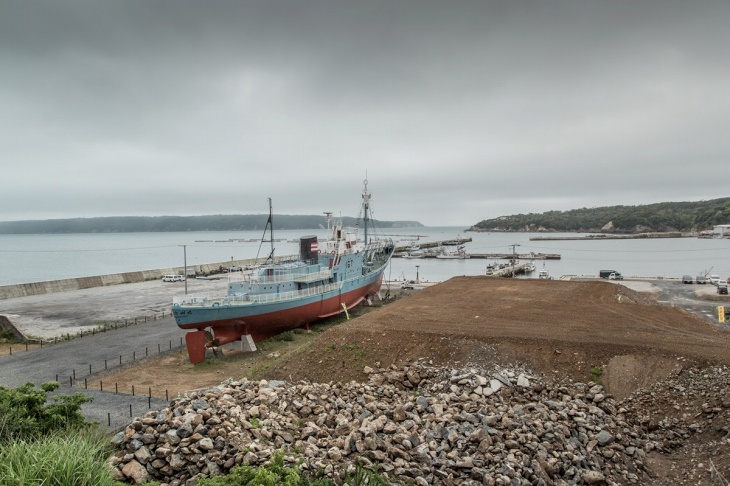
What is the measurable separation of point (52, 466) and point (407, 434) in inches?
273

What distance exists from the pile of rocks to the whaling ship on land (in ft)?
32.5

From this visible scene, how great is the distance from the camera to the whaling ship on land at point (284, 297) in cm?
2264

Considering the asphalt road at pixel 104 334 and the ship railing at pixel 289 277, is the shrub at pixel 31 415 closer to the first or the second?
the asphalt road at pixel 104 334

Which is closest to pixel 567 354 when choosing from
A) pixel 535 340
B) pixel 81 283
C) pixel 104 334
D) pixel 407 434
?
pixel 535 340

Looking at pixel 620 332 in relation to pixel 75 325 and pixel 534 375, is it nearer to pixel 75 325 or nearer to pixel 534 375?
pixel 534 375

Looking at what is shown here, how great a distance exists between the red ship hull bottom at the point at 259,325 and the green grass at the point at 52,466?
519 inches

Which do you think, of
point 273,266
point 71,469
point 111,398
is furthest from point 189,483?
point 273,266

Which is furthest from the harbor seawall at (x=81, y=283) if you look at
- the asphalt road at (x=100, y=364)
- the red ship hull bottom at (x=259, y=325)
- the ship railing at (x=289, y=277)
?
the red ship hull bottom at (x=259, y=325)

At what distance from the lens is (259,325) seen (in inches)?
984

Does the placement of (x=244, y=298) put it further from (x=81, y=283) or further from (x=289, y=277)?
(x=81, y=283)

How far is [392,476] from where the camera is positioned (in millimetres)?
9281

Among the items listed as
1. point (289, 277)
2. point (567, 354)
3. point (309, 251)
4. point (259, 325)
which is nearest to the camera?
point (567, 354)

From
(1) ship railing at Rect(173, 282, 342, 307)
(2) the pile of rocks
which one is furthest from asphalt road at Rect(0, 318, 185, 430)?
(2) the pile of rocks

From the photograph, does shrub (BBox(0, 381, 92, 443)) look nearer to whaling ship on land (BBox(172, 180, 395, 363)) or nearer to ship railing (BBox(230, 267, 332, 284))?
whaling ship on land (BBox(172, 180, 395, 363))
